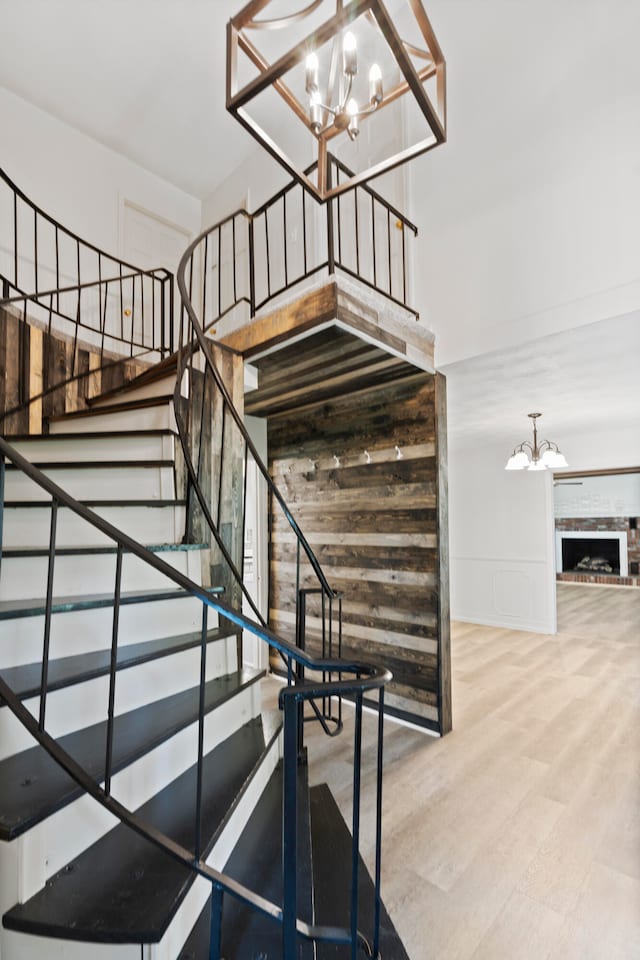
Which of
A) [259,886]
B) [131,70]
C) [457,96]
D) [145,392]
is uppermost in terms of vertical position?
[131,70]

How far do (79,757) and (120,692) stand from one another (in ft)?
0.99

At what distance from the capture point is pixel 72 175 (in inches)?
185

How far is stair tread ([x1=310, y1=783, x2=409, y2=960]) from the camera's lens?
141cm

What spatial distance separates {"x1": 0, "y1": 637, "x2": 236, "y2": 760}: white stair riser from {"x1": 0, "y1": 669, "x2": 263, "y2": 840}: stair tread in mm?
27

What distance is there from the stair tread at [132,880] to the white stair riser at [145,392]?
2031mm

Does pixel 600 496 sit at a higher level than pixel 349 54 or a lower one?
lower

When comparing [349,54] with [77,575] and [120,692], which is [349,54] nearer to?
[77,575]

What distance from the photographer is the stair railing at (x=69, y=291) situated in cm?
359

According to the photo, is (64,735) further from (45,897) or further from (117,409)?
(117,409)

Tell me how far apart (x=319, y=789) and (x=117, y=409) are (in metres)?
2.41

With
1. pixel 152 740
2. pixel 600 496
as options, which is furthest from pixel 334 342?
pixel 600 496

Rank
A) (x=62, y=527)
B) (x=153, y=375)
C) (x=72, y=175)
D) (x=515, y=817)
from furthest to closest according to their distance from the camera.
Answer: (x=72, y=175) < (x=153, y=375) < (x=515, y=817) < (x=62, y=527)

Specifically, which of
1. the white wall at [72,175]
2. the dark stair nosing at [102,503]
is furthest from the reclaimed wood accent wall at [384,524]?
the white wall at [72,175]

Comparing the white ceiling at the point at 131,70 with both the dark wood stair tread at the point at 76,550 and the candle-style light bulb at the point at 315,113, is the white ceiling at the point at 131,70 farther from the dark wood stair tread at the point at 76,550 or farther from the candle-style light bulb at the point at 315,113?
the dark wood stair tread at the point at 76,550
